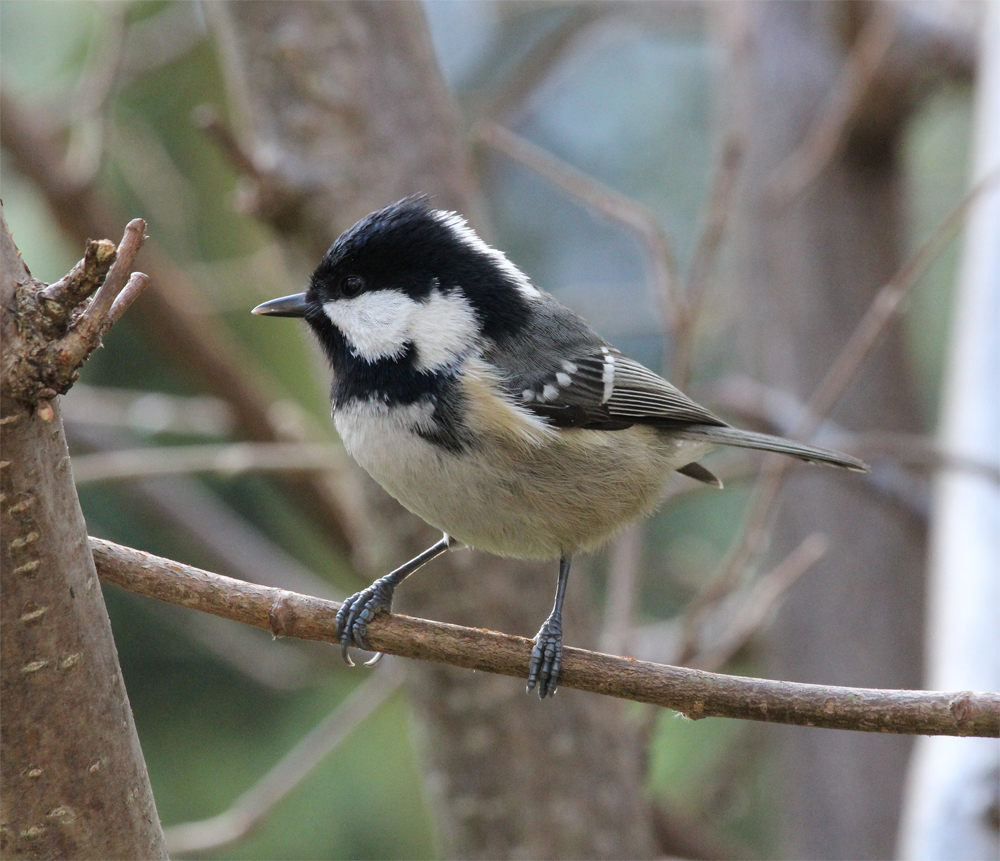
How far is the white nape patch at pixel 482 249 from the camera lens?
1646 mm

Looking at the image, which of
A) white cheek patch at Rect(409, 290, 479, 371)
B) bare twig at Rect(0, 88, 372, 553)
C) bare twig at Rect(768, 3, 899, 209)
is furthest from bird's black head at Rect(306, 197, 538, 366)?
bare twig at Rect(768, 3, 899, 209)

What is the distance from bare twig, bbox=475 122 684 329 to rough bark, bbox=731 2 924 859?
3.04ft

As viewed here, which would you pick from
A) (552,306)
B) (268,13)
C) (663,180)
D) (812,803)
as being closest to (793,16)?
(268,13)

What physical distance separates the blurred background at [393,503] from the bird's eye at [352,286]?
1.93 ft

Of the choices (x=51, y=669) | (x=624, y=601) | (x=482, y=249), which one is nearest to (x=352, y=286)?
(x=482, y=249)

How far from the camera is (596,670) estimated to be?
1259 mm

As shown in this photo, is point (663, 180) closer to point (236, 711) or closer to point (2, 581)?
point (236, 711)

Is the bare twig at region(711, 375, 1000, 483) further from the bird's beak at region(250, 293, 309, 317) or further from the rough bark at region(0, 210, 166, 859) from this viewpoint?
the rough bark at region(0, 210, 166, 859)

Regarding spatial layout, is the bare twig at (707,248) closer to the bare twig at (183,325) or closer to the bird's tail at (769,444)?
the bird's tail at (769,444)

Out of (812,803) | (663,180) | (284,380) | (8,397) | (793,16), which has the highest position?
(793,16)

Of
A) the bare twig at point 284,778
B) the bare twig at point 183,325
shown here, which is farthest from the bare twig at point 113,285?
the bare twig at point 183,325

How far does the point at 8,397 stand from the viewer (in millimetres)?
948

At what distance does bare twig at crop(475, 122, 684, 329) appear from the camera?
2141 mm

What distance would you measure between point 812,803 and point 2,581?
2614 mm
